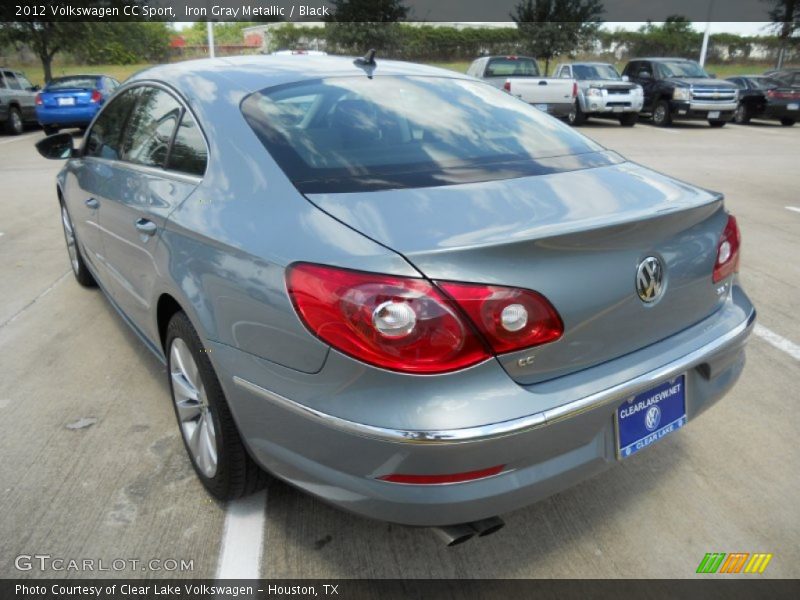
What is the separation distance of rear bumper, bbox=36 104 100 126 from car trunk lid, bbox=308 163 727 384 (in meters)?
15.8

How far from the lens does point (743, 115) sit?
19.5 m

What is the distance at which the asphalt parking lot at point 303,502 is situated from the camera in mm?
2217

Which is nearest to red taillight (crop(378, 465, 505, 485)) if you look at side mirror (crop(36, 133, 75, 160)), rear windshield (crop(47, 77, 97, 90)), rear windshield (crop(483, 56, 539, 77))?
side mirror (crop(36, 133, 75, 160))

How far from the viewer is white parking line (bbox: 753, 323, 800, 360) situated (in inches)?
146

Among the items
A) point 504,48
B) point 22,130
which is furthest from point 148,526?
point 504,48

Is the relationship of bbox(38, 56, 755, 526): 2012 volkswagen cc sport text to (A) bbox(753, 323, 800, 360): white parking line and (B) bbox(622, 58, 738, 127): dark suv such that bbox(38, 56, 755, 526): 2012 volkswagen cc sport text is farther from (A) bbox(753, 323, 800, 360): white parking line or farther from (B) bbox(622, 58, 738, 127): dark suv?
(B) bbox(622, 58, 738, 127): dark suv

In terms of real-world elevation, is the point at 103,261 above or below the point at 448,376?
below

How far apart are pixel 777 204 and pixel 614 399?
7.17m

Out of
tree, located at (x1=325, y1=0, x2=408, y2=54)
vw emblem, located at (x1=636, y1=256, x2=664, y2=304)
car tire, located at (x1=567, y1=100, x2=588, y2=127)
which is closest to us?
vw emblem, located at (x1=636, y1=256, x2=664, y2=304)

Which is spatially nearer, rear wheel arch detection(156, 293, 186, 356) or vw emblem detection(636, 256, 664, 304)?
vw emblem detection(636, 256, 664, 304)

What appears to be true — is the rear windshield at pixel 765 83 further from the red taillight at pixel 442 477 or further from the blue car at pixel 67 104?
the red taillight at pixel 442 477

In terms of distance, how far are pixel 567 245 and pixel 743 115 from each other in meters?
20.9

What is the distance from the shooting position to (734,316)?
2309 millimetres

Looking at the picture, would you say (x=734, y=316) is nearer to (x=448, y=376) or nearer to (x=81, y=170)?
(x=448, y=376)
